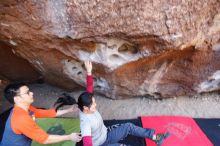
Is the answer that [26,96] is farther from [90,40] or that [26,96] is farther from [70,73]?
[70,73]

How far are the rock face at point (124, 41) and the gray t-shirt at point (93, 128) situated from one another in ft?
1.93

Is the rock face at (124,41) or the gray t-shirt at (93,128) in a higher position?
the rock face at (124,41)

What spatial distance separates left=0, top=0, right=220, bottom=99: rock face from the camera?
2381mm

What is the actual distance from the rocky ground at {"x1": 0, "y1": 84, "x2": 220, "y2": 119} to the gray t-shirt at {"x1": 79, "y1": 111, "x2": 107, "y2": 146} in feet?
2.23

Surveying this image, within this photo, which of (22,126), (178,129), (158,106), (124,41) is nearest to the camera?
(22,126)

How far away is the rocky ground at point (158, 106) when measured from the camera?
3109 millimetres

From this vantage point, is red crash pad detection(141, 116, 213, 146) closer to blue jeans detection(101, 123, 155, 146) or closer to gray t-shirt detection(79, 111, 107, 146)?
blue jeans detection(101, 123, 155, 146)

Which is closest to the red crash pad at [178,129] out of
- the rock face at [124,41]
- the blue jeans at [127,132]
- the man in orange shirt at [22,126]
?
the blue jeans at [127,132]

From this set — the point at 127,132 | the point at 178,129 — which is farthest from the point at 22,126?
the point at 178,129

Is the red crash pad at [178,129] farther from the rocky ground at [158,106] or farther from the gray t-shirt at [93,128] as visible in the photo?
the gray t-shirt at [93,128]

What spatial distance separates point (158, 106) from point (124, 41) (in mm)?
936

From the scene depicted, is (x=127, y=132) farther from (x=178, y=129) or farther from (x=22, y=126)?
(x=22, y=126)

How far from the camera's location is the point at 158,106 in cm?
321

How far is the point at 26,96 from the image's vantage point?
2191 millimetres
